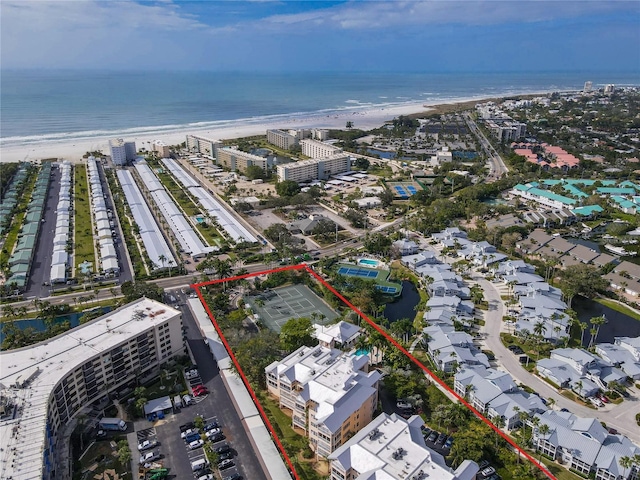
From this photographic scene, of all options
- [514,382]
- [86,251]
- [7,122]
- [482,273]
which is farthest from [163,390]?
[7,122]

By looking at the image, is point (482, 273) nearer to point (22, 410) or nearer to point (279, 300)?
point (279, 300)

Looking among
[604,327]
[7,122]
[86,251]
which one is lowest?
[604,327]

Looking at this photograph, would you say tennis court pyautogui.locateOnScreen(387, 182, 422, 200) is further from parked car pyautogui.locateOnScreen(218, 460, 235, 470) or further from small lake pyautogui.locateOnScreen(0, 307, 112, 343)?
parked car pyautogui.locateOnScreen(218, 460, 235, 470)

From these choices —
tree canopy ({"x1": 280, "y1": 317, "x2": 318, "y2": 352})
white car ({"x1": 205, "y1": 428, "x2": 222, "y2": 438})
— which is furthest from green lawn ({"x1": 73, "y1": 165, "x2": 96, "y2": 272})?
white car ({"x1": 205, "y1": 428, "x2": 222, "y2": 438})

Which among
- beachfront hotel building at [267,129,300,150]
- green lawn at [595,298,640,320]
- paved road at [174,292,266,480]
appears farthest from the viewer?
beachfront hotel building at [267,129,300,150]

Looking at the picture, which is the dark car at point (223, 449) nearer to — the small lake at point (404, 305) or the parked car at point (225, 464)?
the parked car at point (225, 464)

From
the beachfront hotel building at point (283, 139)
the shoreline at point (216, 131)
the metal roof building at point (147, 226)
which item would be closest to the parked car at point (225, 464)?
the metal roof building at point (147, 226)

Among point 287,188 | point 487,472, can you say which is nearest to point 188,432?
point 487,472
